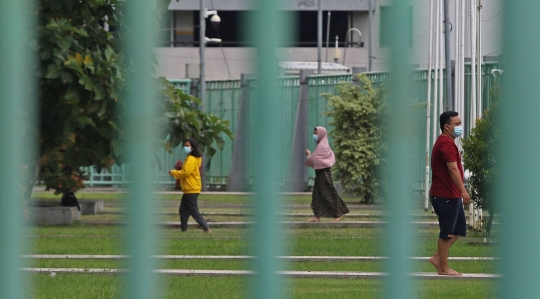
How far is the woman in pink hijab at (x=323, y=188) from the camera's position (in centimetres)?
1858

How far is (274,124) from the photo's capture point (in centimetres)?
154

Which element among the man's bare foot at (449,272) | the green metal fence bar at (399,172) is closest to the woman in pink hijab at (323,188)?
the man's bare foot at (449,272)

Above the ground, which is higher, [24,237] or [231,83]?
[231,83]

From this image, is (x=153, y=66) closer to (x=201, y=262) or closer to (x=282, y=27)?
(x=282, y=27)

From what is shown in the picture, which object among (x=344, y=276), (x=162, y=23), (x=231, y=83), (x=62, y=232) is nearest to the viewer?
(x=162, y=23)

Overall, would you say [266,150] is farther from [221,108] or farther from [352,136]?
[221,108]

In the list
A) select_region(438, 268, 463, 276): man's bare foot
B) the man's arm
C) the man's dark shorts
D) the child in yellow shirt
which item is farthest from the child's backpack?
select_region(438, 268, 463, 276): man's bare foot

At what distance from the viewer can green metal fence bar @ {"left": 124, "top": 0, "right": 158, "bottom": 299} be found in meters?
1.52

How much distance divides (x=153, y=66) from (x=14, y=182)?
26cm

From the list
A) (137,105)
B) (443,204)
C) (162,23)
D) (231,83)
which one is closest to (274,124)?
(137,105)

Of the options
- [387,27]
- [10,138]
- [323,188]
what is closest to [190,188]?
[323,188]

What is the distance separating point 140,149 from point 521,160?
1.76ft

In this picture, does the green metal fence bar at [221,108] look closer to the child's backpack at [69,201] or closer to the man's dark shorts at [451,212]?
the child's backpack at [69,201]

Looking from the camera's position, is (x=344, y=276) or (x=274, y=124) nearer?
(x=274, y=124)
